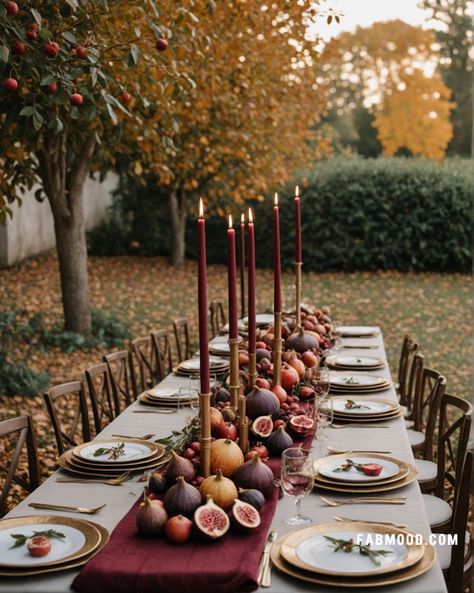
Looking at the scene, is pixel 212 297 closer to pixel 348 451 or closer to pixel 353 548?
pixel 348 451

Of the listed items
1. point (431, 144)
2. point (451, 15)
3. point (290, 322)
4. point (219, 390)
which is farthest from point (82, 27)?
point (451, 15)

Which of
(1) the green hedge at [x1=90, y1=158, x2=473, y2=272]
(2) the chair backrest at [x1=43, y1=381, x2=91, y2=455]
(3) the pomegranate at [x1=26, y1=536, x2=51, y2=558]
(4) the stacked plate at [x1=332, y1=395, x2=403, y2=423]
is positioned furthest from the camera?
(1) the green hedge at [x1=90, y1=158, x2=473, y2=272]

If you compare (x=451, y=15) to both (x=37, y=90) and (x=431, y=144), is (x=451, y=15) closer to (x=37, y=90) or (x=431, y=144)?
(x=431, y=144)

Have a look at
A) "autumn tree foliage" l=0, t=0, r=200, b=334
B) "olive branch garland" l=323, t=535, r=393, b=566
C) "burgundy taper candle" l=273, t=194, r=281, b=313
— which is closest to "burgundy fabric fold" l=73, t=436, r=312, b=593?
"olive branch garland" l=323, t=535, r=393, b=566

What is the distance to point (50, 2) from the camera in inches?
227

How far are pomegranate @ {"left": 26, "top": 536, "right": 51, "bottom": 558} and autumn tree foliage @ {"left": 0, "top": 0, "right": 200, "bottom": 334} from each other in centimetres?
315

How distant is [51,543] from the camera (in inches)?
113

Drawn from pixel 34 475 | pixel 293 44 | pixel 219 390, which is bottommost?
pixel 34 475

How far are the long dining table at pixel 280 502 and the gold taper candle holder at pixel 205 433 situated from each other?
0.31m

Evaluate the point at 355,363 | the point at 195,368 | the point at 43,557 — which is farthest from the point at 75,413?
the point at 43,557

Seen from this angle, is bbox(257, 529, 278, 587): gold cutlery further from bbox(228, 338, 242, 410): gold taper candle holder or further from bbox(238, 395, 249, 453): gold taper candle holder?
bbox(228, 338, 242, 410): gold taper candle holder

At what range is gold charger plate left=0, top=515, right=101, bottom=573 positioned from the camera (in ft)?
8.79

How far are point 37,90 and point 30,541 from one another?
399 centimetres

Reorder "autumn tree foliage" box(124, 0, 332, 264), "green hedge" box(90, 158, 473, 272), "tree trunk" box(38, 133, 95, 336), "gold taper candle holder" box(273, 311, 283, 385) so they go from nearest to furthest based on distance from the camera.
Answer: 1. "gold taper candle holder" box(273, 311, 283, 385)
2. "autumn tree foliage" box(124, 0, 332, 264)
3. "tree trunk" box(38, 133, 95, 336)
4. "green hedge" box(90, 158, 473, 272)
